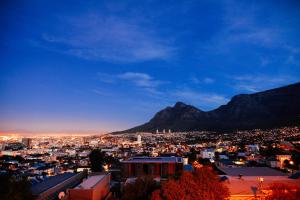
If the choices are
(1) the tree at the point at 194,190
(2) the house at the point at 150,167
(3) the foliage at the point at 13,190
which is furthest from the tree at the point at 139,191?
(2) the house at the point at 150,167

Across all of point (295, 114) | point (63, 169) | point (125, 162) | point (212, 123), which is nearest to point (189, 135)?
point (212, 123)

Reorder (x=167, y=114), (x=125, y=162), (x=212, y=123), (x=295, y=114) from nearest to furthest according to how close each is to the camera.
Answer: (x=125, y=162), (x=295, y=114), (x=212, y=123), (x=167, y=114)

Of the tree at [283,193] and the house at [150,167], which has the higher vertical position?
the tree at [283,193]

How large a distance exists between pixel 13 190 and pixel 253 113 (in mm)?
109237

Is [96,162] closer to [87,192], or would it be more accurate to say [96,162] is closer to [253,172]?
[87,192]

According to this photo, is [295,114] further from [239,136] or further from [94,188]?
[94,188]

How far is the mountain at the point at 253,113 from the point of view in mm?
100875

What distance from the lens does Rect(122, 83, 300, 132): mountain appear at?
10088 cm

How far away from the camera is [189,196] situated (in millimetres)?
14875

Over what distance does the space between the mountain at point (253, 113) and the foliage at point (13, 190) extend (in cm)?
8777

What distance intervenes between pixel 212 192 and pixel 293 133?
256ft

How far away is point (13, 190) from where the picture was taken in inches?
679

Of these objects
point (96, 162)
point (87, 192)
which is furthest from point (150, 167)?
point (96, 162)

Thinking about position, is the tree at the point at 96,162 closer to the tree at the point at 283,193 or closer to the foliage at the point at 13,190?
the foliage at the point at 13,190
